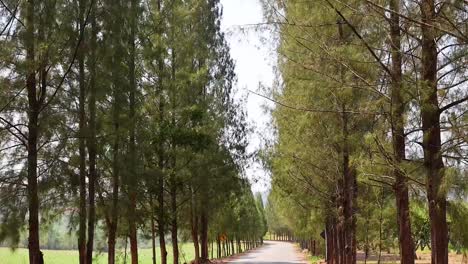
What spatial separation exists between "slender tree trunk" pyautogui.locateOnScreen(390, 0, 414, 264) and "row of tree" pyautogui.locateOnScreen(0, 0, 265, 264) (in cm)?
563

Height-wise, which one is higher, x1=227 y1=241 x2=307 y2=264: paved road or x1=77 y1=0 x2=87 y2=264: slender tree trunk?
x1=77 y1=0 x2=87 y2=264: slender tree trunk

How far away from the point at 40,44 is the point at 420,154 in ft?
22.0

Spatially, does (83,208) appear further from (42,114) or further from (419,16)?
(419,16)

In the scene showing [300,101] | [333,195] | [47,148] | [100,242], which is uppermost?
[300,101]

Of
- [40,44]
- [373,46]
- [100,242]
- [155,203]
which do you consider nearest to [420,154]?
[373,46]

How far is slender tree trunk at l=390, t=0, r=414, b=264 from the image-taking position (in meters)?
7.76

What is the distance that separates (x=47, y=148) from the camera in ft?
36.1

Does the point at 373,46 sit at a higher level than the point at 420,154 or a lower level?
higher

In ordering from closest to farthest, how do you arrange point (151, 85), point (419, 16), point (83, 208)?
1. point (419, 16)
2. point (83, 208)
3. point (151, 85)

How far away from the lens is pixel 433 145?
25.0 feet

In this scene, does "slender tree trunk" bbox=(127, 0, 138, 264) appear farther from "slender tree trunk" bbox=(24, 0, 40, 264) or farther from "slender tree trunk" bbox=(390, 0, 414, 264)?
"slender tree trunk" bbox=(390, 0, 414, 264)

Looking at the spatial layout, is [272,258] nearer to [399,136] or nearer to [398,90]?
[399,136]

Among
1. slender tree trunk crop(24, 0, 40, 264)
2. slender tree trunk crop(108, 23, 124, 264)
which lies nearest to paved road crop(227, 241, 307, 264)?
slender tree trunk crop(108, 23, 124, 264)

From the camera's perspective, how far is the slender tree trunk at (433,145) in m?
7.15
